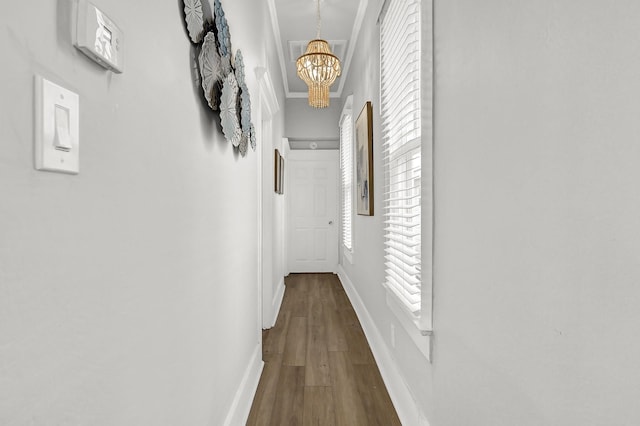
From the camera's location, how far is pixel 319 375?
2.38 meters

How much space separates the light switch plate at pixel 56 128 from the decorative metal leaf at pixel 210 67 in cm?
69

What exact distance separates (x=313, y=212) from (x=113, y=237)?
16.9ft

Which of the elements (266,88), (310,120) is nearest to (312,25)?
(266,88)

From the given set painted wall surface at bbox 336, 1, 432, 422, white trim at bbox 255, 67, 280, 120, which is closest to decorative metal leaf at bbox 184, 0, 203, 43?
white trim at bbox 255, 67, 280, 120

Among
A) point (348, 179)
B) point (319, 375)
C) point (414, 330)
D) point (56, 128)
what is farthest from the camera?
point (348, 179)

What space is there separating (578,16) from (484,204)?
499 mm

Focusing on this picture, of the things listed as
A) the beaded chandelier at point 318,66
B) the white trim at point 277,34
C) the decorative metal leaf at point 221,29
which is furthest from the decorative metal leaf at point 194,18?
the white trim at point 277,34

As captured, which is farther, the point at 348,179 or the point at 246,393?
the point at 348,179

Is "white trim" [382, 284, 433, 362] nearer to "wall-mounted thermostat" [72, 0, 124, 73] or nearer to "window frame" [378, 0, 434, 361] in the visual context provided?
"window frame" [378, 0, 434, 361]

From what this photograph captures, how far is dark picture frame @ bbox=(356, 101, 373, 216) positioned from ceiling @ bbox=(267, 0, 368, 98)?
106 cm

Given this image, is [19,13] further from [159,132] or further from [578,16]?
[578,16]

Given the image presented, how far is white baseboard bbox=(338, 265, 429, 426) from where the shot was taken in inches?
66.9

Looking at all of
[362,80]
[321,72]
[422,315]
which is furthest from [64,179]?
[362,80]

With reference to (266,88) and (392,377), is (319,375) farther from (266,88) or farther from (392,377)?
(266,88)
